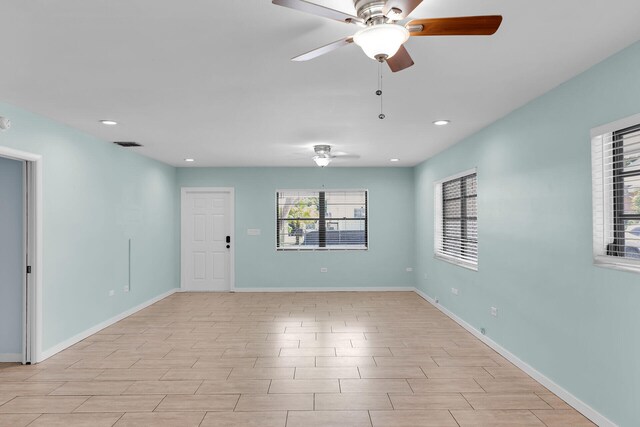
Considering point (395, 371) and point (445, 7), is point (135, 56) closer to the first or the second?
point (445, 7)

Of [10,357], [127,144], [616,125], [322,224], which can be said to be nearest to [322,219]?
[322,224]

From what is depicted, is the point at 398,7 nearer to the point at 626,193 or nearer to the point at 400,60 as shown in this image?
the point at 400,60

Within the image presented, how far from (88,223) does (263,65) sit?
329 cm

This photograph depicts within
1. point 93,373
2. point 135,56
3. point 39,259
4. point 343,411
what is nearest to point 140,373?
point 93,373

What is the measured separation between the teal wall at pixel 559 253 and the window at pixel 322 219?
3156 mm

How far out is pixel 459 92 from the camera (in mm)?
3166

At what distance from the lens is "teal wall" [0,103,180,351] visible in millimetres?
3908

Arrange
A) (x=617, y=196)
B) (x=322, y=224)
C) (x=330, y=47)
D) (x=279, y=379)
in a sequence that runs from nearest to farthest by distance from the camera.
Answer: (x=330, y=47) < (x=617, y=196) < (x=279, y=379) < (x=322, y=224)

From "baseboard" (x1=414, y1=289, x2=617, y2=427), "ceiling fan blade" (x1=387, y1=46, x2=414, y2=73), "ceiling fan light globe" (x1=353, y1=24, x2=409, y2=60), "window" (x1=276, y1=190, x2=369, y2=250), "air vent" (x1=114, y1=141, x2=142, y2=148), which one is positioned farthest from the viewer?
"window" (x1=276, y1=190, x2=369, y2=250)

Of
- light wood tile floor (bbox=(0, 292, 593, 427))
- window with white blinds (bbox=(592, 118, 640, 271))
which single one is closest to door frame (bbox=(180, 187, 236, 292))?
light wood tile floor (bbox=(0, 292, 593, 427))

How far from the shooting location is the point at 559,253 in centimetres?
306

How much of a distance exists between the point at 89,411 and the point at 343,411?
184 cm

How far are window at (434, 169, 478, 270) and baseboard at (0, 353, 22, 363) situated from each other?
494 cm

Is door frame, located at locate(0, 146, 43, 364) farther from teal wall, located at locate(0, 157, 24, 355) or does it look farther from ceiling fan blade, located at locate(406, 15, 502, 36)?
ceiling fan blade, located at locate(406, 15, 502, 36)
